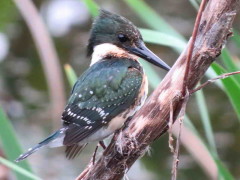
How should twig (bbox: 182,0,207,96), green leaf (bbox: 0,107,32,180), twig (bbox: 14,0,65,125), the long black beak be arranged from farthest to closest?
twig (bbox: 14,0,65,125) → the long black beak → green leaf (bbox: 0,107,32,180) → twig (bbox: 182,0,207,96)

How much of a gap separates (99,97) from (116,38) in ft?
0.77

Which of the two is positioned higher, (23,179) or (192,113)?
(23,179)

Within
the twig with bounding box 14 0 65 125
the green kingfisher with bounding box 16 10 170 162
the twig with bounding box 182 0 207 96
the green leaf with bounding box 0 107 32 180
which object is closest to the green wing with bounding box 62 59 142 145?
the green kingfisher with bounding box 16 10 170 162

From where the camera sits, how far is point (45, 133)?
12.3 ft

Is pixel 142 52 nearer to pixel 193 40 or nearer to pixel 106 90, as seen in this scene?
pixel 106 90

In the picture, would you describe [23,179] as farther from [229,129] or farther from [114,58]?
[229,129]

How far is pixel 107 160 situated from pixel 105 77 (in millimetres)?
327

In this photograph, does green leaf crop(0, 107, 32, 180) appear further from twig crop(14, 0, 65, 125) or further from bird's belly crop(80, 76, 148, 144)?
twig crop(14, 0, 65, 125)

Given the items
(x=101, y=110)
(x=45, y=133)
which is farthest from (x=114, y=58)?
(x=45, y=133)

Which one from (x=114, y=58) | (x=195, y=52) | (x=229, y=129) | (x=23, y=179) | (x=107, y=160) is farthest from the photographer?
(x=229, y=129)

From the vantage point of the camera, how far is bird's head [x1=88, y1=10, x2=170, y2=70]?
85.2 inches

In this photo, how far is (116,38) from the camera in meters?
2.21

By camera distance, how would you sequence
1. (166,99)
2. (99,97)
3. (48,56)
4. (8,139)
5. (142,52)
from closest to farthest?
(166,99) → (8,139) → (99,97) → (142,52) → (48,56)

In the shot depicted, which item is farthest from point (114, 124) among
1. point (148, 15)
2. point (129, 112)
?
point (148, 15)
